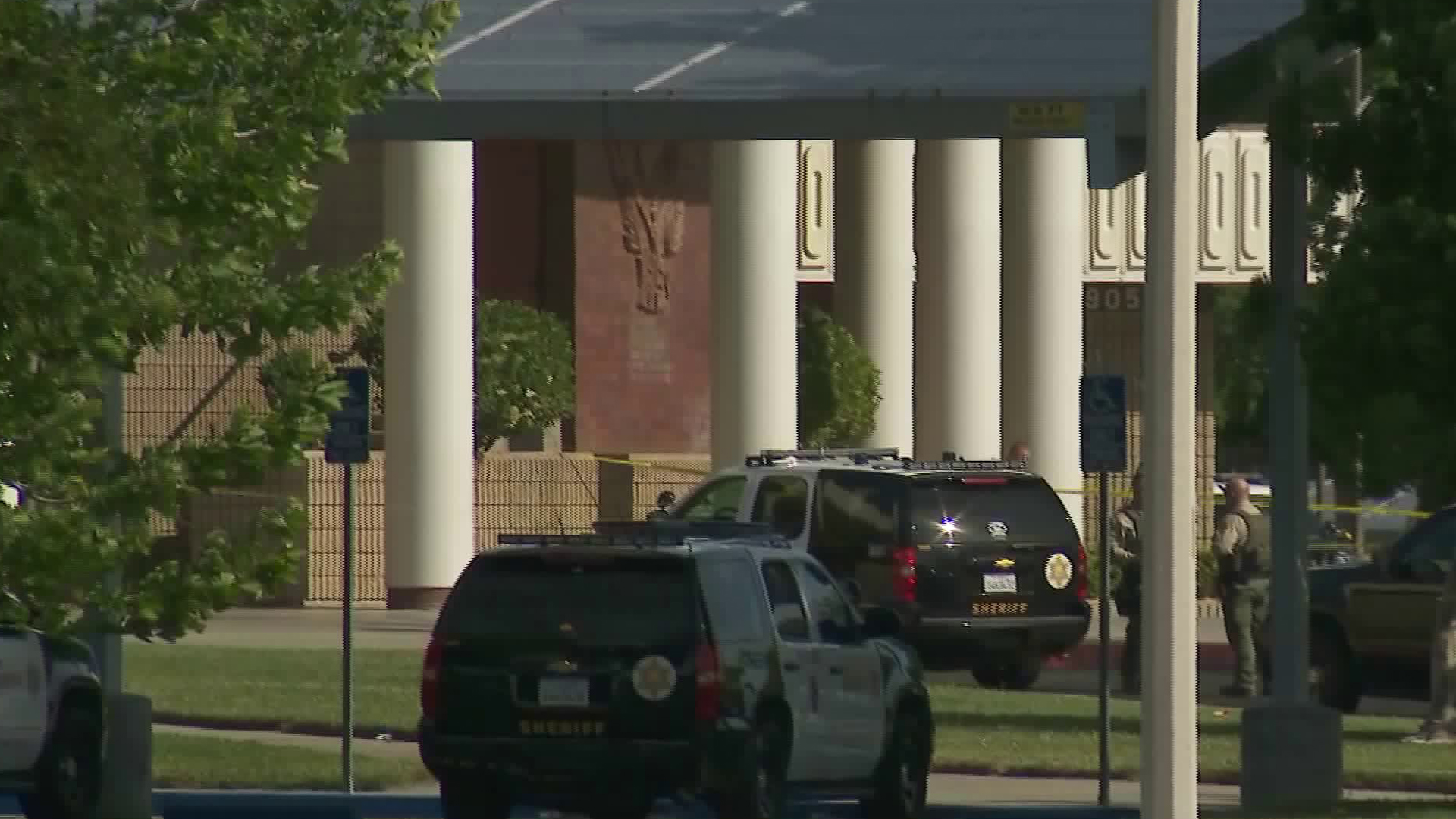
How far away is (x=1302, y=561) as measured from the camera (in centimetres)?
1992

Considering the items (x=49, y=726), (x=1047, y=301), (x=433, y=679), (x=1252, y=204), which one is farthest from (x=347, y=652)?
(x=1252, y=204)

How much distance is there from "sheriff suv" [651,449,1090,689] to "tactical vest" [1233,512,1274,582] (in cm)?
159

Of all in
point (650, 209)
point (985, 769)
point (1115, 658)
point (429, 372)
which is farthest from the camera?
point (650, 209)

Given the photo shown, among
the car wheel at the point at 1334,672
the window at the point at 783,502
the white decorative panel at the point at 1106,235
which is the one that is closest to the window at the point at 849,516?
the window at the point at 783,502

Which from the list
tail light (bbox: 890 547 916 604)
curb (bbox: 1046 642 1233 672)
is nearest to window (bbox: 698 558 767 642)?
tail light (bbox: 890 547 916 604)

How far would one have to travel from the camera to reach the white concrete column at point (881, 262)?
4509 centimetres

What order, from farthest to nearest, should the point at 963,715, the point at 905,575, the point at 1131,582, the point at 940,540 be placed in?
1. the point at 1131,582
2. the point at 940,540
3. the point at 905,575
4. the point at 963,715

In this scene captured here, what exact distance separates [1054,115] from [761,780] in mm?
4813

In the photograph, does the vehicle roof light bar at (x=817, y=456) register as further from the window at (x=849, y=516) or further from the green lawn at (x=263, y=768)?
the green lawn at (x=263, y=768)

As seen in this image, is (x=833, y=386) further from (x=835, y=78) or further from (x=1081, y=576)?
(x=835, y=78)

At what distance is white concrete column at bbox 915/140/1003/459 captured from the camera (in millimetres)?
41906

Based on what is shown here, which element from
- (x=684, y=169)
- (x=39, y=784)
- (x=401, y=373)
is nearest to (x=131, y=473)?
(x=39, y=784)

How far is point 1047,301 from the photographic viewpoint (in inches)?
Answer: 1654

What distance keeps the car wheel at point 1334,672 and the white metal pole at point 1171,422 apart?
15.7 metres
